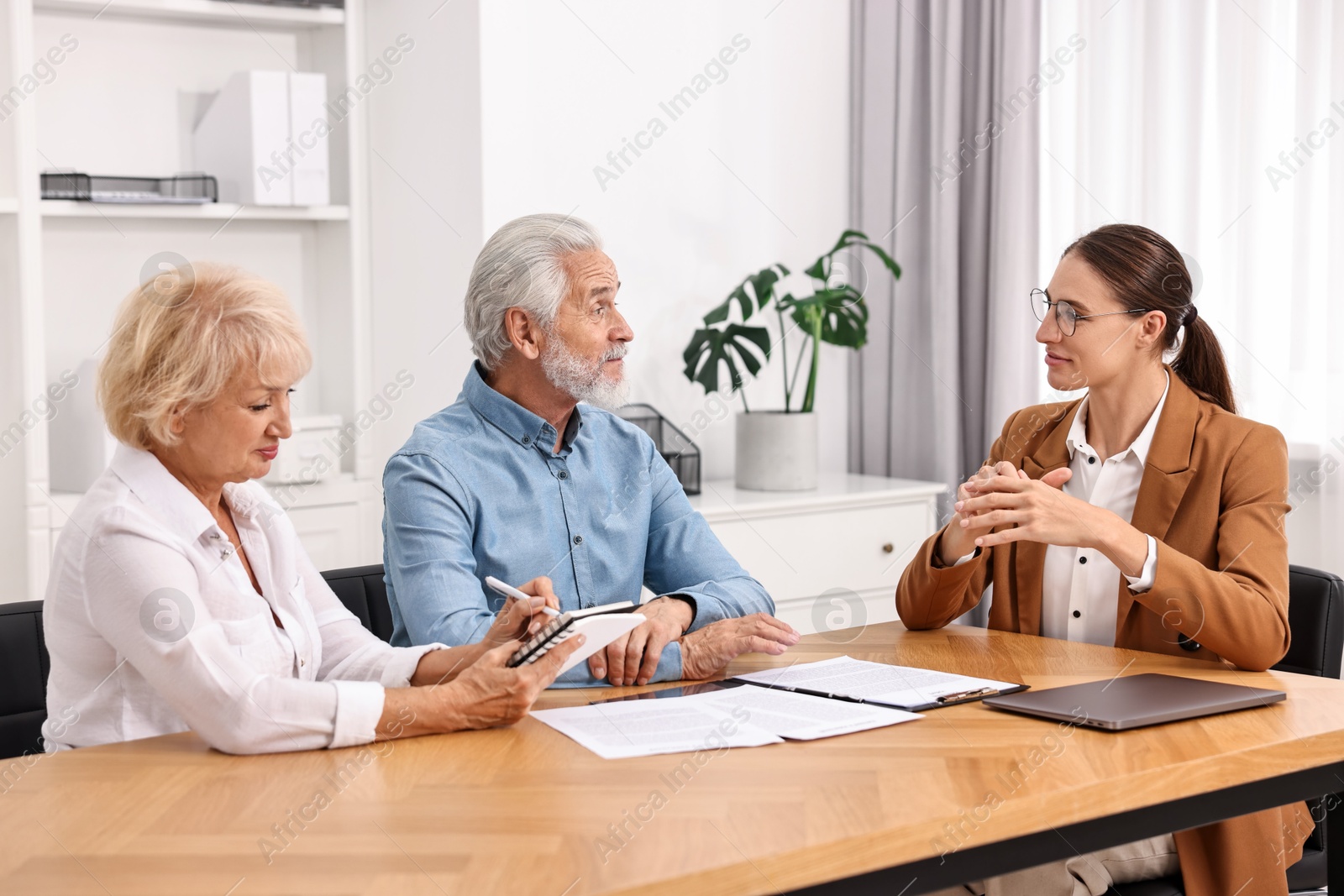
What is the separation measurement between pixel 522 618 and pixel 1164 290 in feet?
3.84

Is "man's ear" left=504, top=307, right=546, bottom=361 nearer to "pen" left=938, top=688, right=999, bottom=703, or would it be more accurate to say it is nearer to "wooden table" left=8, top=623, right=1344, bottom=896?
"wooden table" left=8, top=623, right=1344, bottom=896

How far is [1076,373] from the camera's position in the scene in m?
2.07

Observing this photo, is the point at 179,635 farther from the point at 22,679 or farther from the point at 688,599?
the point at 688,599

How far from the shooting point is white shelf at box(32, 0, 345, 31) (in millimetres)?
3172

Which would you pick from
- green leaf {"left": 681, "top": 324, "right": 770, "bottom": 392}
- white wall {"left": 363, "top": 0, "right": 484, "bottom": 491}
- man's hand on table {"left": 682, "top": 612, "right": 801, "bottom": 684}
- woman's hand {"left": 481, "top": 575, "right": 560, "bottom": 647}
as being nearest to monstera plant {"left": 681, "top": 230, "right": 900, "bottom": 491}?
green leaf {"left": 681, "top": 324, "right": 770, "bottom": 392}

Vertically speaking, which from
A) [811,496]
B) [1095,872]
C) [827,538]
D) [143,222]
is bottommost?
[1095,872]

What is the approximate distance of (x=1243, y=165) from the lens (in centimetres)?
312

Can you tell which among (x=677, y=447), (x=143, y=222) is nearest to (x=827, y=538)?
(x=677, y=447)

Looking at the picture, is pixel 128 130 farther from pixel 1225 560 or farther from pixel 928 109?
pixel 1225 560

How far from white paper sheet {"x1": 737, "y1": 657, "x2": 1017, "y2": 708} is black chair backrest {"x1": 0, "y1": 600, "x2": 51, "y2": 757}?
93 cm

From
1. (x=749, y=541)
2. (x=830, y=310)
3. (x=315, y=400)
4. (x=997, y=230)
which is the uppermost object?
(x=997, y=230)

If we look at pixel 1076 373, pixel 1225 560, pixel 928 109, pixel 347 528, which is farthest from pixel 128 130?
pixel 1225 560

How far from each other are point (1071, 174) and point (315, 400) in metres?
2.20

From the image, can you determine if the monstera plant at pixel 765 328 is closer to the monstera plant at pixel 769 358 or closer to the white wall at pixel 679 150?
the monstera plant at pixel 769 358
